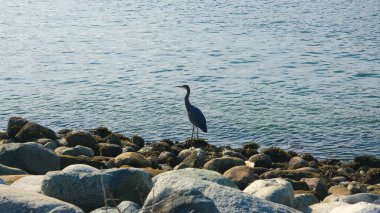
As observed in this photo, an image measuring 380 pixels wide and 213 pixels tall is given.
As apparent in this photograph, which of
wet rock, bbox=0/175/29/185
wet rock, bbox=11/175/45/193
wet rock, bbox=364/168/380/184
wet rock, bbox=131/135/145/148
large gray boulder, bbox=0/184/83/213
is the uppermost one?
large gray boulder, bbox=0/184/83/213

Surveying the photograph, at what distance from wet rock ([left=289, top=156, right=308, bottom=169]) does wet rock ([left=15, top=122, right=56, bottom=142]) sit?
17.0 ft

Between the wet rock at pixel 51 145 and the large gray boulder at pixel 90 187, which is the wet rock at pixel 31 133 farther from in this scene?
the large gray boulder at pixel 90 187

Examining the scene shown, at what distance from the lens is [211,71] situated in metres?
26.9

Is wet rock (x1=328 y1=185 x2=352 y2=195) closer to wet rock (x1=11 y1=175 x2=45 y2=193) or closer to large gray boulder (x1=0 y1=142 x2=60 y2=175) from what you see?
large gray boulder (x1=0 y1=142 x2=60 y2=175)

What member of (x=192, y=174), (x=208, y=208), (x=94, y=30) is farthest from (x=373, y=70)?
(x=208, y=208)

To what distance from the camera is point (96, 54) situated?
102 feet

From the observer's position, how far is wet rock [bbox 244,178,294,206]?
372 inches

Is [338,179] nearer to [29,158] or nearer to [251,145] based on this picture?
[251,145]

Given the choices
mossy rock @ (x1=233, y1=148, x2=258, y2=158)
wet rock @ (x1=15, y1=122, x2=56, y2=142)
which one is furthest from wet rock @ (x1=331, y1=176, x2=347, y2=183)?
wet rock @ (x1=15, y1=122, x2=56, y2=142)

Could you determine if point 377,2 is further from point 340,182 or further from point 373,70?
point 340,182

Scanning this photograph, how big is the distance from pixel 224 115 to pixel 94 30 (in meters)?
18.0

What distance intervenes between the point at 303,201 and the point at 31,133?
784 cm

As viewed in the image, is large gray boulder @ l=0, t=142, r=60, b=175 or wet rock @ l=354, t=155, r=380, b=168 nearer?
large gray boulder @ l=0, t=142, r=60, b=175

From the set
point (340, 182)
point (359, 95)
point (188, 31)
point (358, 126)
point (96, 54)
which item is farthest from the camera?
point (188, 31)
